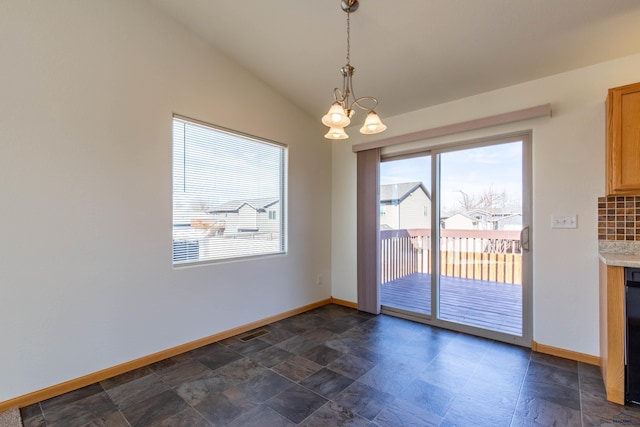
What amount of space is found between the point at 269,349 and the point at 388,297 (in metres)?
1.76

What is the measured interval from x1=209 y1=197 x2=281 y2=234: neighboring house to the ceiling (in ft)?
4.80

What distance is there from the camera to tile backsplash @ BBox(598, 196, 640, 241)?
231 cm

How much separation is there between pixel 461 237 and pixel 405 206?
0.76 m

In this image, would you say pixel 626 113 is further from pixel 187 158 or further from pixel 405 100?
pixel 187 158

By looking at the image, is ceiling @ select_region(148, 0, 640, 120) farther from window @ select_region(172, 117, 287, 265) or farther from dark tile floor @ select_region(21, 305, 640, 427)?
dark tile floor @ select_region(21, 305, 640, 427)

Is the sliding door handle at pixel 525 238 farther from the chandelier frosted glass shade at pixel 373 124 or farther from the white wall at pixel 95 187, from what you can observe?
the white wall at pixel 95 187

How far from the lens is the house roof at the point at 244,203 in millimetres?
3103

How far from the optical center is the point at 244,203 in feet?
10.9

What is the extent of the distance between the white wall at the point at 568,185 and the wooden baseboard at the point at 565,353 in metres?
0.03

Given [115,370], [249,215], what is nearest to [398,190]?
[249,215]

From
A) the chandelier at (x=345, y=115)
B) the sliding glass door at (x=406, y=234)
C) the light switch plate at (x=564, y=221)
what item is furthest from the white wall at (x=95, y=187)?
the light switch plate at (x=564, y=221)

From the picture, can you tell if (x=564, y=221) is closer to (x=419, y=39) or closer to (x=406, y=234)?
(x=406, y=234)

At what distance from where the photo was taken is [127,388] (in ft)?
7.08

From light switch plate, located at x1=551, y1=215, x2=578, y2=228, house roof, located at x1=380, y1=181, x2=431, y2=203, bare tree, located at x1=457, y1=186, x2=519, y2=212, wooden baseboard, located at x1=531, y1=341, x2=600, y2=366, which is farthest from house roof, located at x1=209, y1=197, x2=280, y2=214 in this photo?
wooden baseboard, located at x1=531, y1=341, x2=600, y2=366
